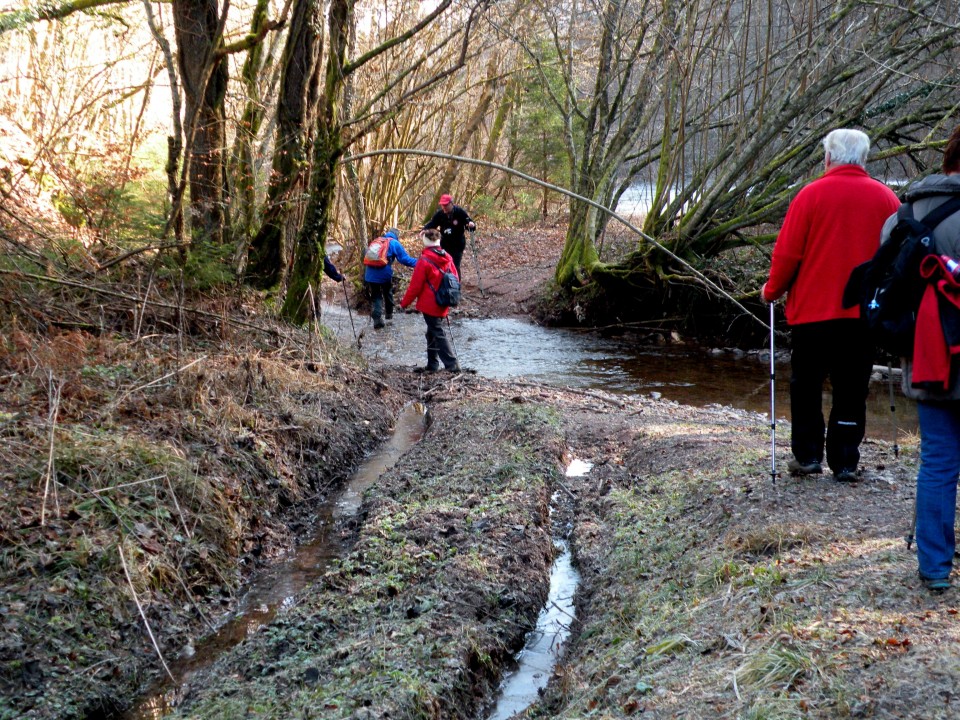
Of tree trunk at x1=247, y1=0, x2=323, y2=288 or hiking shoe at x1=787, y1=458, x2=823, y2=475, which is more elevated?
tree trunk at x1=247, y1=0, x2=323, y2=288

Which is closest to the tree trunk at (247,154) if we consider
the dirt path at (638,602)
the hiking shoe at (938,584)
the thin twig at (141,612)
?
the dirt path at (638,602)

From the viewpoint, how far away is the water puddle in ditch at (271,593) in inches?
184

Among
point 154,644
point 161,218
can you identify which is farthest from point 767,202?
point 154,644

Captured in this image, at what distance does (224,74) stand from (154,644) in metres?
7.89

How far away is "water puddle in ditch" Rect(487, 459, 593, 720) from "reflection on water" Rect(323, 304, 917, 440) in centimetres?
572

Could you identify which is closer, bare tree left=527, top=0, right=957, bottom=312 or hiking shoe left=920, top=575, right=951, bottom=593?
hiking shoe left=920, top=575, right=951, bottom=593

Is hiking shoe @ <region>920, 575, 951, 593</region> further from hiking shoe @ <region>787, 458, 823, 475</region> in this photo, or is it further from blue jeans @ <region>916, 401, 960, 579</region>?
hiking shoe @ <region>787, 458, 823, 475</region>

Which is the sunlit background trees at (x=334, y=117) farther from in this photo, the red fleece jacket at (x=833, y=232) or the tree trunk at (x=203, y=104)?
the red fleece jacket at (x=833, y=232)

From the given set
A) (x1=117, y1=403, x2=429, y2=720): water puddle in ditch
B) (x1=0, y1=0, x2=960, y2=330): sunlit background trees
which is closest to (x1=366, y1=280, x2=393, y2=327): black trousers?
(x1=0, y1=0, x2=960, y2=330): sunlit background trees

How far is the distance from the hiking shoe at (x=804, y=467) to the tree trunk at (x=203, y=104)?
22.6 ft

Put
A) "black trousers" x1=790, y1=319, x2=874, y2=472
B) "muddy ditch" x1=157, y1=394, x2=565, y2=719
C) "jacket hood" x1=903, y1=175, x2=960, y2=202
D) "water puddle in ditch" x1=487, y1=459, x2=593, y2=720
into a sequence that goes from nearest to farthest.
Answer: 1. "jacket hood" x1=903, y1=175, x2=960, y2=202
2. "muddy ditch" x1=157, y1=394, x2=565, y2=719
3. "water puddle in ditch" x1=487, y1=459, x2=593, y2=720
4. "black trousers" x1=790, y1=319, x2=874, y2=472

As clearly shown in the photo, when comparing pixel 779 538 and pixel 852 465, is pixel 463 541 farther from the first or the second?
pixel 852 465

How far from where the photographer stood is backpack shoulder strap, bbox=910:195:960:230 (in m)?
3.75

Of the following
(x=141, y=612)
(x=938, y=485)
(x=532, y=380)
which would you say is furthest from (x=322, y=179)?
(x=938, y=485)
